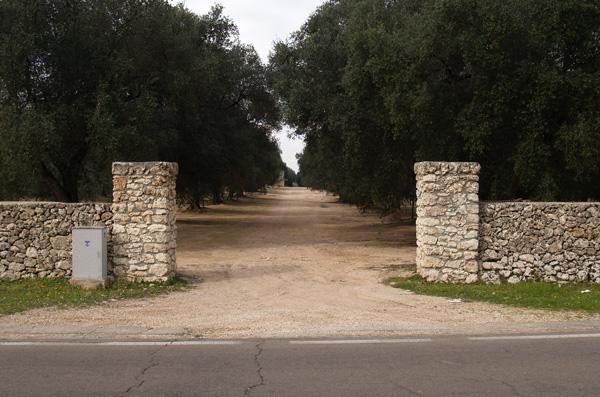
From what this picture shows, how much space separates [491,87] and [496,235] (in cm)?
658

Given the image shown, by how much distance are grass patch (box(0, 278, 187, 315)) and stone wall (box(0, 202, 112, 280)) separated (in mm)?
321

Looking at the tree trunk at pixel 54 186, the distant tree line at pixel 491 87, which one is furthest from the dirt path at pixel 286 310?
the tree trunk at pixel 54 186

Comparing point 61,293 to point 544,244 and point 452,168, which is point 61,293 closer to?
point 452,168

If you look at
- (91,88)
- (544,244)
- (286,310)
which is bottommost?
(286,310)

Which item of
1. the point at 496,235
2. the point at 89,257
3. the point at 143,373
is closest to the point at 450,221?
the point at 496,235

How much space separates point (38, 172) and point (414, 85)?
1349cm

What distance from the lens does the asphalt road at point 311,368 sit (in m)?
6.12

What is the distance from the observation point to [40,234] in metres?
14.0

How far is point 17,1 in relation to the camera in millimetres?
19906

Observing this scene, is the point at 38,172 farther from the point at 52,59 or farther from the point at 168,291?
the point at 168,291

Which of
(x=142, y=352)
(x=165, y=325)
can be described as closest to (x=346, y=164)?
(x=165, y=325)

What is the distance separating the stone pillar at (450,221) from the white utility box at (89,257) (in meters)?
7.02

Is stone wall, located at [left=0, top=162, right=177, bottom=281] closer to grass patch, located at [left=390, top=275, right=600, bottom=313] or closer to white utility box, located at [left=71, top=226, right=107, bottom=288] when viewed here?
white utility box, located at [left=71, top=226, right=107, bottom=288]

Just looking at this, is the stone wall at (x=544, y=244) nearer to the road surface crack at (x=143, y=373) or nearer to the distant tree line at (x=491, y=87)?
the distant tree line at (x=491, y=87)
